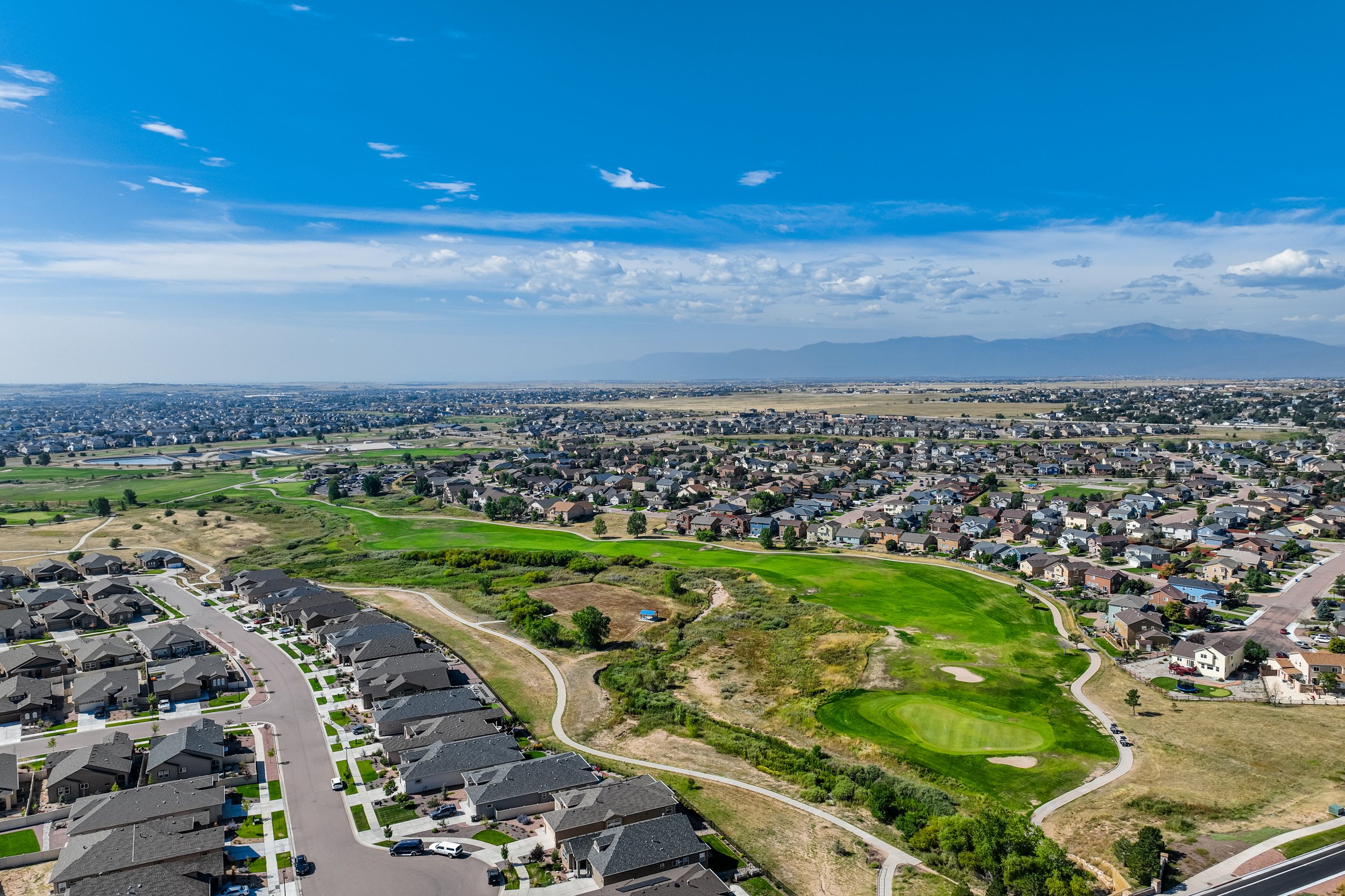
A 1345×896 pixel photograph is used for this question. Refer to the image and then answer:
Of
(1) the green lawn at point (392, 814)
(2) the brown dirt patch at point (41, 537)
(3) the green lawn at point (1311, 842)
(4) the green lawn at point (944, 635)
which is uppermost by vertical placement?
(2) the brown dirt patch at point (41, 537)

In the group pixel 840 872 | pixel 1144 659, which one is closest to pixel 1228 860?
pixel 840 872

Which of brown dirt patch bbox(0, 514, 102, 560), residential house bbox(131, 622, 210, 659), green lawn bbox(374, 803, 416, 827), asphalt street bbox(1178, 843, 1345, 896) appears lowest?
asphalt street bbox(1178, 843, 1345, 896)

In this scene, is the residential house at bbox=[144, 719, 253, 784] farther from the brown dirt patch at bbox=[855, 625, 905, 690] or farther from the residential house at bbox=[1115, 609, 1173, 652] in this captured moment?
the residential house at bbox=[1115, 609, 1173, 652]

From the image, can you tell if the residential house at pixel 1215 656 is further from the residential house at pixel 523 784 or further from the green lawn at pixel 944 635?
the residential house at pixel 523 784

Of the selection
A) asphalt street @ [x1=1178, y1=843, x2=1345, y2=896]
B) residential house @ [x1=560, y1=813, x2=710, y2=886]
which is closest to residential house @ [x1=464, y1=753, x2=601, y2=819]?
residential house @ [x1=560, y1=813, x2=710, y2=886]

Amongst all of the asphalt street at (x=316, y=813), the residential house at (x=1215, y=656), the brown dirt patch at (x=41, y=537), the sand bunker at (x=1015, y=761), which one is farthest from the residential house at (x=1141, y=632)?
the brown dirt patch at (x=41, y=537)

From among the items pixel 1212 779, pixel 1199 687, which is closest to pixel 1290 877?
pixel 1212 779

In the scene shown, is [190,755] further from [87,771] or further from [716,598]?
[716,598]
